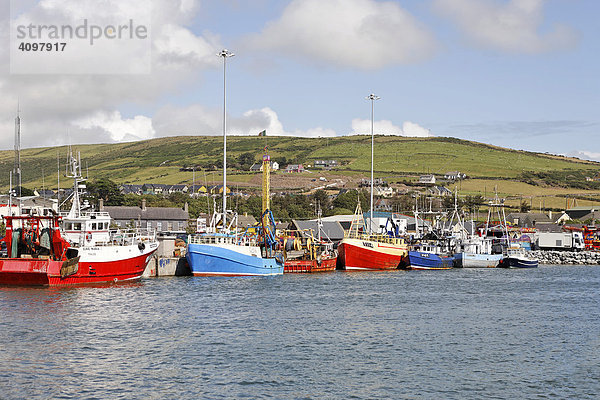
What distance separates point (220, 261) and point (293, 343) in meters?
30.8

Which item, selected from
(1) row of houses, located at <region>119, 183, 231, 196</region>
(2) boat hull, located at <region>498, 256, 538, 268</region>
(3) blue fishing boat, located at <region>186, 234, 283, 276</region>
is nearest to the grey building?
(3) blue fishing boat, located at <region>186, 234, 283, 276</region>

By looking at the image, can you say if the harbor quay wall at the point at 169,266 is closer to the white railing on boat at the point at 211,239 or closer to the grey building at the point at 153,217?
the white railing on boat at the point at 211,239

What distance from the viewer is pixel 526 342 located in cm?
3556

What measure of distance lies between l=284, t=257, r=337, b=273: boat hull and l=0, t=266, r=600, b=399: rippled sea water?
15271 millimetres

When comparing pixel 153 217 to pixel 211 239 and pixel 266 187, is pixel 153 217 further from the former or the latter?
pixel 211 239

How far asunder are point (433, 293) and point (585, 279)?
982 inches

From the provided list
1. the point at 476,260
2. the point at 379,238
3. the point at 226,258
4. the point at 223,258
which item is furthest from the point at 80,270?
the point at 476,260

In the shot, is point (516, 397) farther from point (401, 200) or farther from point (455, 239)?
point (401, 200)

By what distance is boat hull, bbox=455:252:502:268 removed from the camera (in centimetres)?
8644

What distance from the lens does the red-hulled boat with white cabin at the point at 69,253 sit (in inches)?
2050

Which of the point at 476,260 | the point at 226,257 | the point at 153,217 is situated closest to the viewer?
the point at 226,257

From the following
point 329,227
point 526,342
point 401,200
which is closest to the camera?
point 526,342

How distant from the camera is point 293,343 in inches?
1358

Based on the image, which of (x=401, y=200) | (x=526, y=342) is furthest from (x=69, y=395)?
(x=401, y=200)
